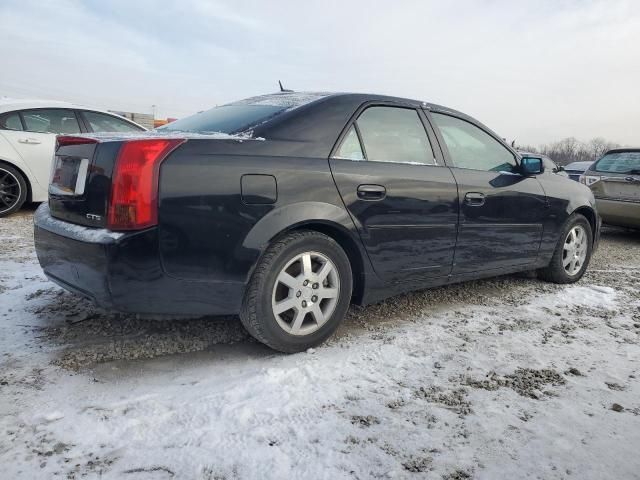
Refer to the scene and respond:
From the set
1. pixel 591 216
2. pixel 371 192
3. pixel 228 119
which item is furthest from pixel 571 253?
pixel 228 119

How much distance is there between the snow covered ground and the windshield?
1.22 m

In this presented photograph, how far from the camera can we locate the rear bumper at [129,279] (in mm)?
2230

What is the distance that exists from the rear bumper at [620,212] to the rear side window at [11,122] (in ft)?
26.1

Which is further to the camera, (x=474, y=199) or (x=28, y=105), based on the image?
(x=28, y=105)

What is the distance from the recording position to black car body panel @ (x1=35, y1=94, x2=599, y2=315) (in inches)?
89.7

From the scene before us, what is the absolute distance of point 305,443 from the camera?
1.87m

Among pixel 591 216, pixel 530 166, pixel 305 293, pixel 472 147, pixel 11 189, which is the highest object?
pixel 472 147

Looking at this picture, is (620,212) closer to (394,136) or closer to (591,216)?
(591,216)

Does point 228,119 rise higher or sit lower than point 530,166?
higher

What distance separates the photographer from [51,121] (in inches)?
253

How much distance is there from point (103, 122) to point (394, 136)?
507 cm

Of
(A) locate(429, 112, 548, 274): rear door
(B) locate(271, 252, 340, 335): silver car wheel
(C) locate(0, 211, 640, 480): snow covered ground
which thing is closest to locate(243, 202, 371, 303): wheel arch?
(B) locate(271, 252, 340, 335): silver car wheel

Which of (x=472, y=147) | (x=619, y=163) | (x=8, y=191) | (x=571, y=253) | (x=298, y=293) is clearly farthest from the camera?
(x=619, y=163)

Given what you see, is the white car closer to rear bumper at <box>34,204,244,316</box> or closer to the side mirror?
rear bumper at <box>34,204,244,316</box>
